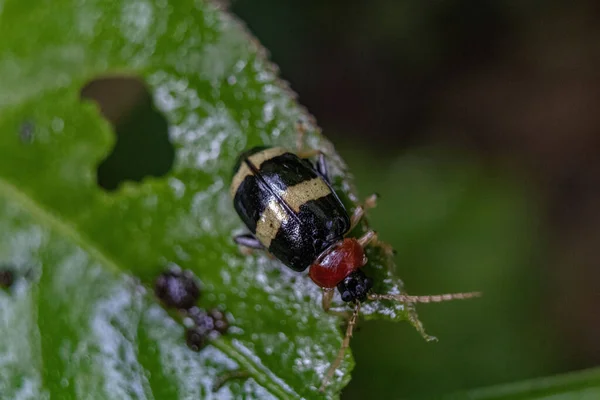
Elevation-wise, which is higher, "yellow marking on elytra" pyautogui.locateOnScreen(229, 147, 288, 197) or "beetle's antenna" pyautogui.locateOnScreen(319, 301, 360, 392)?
"yellow marking on elytra" pyautogui.locateOnScreen(229, 147, 288, 197)

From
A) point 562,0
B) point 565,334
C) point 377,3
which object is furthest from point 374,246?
point 562,0

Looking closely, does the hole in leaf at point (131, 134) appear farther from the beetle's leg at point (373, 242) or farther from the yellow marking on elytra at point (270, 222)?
the beetle's leg at point (373, 242)

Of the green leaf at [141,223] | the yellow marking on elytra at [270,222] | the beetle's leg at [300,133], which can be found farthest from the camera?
the yellow marking on elytra at [270,222]

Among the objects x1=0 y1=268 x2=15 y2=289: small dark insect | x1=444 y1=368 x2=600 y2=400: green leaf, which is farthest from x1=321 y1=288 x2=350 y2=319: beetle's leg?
x1=0 y1=268 x2=15 y2=289: small dark insect

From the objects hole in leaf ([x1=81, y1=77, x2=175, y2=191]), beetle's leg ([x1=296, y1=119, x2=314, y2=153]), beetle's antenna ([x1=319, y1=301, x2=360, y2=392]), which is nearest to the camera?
beetle's antenna ([x1=319, y1=301, x2=360, y2=392])

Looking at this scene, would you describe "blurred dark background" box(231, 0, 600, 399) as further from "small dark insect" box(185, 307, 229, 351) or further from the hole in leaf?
"small dark insect" box(185, 307, 229, 351)

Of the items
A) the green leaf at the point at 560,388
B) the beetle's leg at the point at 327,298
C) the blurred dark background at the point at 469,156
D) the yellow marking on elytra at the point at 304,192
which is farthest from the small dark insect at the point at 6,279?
the green leaf at the point at 560,388

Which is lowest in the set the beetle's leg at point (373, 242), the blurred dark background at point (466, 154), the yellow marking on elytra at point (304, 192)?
the blurred dark background at point (466, 154)

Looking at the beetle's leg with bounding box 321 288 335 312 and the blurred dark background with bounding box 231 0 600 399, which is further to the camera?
the blurred dark background with bounding box 231 0 600 399
